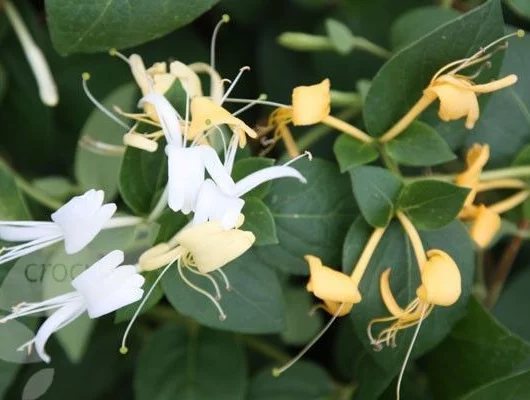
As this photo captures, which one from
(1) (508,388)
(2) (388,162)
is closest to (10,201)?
(2) (388,162)

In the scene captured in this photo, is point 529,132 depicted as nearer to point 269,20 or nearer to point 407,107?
point 407,107

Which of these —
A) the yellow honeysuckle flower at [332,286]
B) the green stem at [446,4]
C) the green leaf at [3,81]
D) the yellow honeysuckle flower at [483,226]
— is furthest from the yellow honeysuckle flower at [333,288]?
the green leaf at [3,81]

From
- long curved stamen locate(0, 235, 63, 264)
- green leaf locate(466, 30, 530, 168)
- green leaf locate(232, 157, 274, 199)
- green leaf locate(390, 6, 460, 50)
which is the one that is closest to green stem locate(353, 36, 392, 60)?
green leaf locate(390, 6, 460, 50)

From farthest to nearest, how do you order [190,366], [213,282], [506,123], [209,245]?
[190,366]
[506,123]
[213,282]
[209,245]

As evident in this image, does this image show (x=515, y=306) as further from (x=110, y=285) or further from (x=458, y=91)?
(x=110, y=285)

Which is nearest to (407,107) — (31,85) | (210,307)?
(210,307)

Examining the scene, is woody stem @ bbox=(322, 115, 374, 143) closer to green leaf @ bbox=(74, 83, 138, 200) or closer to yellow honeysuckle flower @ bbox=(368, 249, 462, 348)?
Answer: yellow honeysuckle flower @ bbox=(368, 249, 462, 348)
